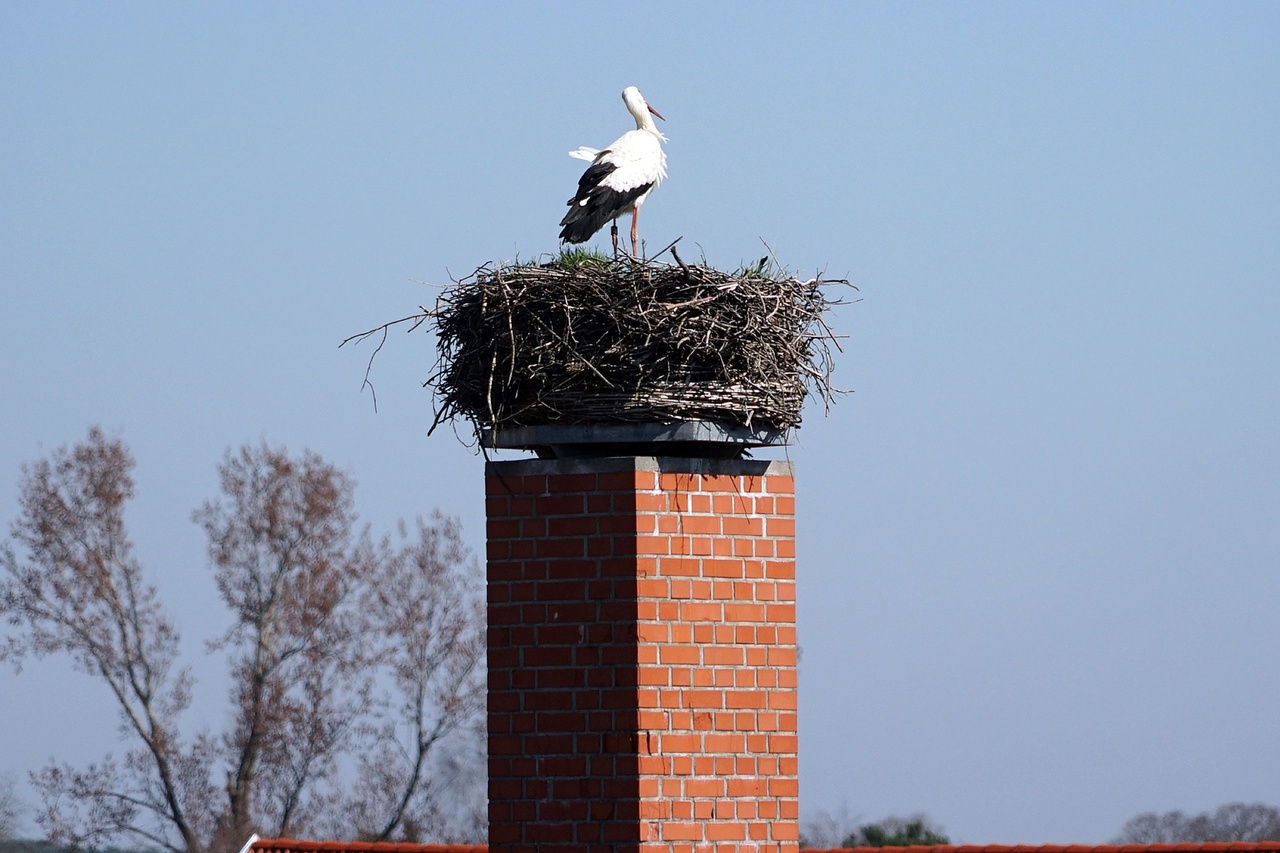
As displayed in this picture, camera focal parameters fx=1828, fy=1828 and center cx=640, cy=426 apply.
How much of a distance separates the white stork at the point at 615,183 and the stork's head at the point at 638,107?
0.16 m

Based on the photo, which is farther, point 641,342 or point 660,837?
point 641,342

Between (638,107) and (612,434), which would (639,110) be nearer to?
(638,107)

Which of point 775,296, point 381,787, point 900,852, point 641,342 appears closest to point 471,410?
point 641,342

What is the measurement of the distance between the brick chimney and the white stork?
2.99 metres

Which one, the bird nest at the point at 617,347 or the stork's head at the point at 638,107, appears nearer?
the bird nest at the point at 617,347

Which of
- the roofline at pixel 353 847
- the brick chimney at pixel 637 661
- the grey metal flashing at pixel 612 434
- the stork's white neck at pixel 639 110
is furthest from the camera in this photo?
the roofline at pixel 353 847

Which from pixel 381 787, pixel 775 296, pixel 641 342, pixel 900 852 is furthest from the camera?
pixel 381 787

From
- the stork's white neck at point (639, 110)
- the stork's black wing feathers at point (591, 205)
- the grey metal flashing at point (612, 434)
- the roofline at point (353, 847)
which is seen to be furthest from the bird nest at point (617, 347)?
the roofline at point (353, 847)

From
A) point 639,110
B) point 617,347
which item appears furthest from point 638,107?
point 617,347

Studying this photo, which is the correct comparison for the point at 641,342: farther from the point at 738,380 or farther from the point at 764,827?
the point at 764,827

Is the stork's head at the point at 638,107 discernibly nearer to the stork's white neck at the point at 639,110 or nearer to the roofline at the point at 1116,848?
the stork's white neck at the point at 639,110

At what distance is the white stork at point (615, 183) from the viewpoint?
9219 mm

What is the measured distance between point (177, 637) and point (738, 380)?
24.4m

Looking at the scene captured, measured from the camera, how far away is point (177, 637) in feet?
96.6
